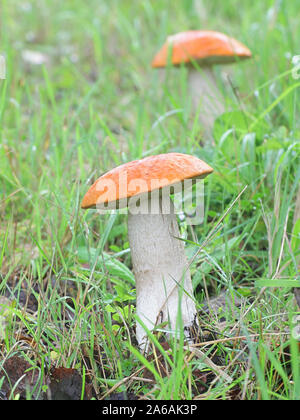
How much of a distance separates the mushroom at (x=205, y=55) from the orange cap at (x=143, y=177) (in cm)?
165

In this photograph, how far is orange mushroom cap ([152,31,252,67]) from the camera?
3355 mm

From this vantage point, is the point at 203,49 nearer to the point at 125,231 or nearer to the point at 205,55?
the point at 205,55

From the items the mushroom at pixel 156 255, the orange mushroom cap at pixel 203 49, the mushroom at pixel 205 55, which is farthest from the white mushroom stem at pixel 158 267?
the orange mushroom cap at pixel 203 49

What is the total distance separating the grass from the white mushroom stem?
95 mm

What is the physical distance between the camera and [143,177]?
1559 millimetres

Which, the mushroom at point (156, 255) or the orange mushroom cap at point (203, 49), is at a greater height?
the orange mushroom cap at point (203, 49)

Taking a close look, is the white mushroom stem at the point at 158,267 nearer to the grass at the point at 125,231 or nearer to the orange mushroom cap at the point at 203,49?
the grass at the point at 125,231

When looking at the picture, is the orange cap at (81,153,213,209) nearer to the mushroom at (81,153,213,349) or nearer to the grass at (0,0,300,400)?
the mushroom at (81,153,213,349)

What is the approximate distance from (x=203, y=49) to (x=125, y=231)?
1667mm

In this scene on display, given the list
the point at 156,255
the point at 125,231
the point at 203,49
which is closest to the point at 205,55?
the point at 203,49

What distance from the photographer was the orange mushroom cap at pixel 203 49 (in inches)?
132

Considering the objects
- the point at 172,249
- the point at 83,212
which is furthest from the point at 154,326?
the point at 83,212

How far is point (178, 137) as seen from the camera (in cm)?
320
